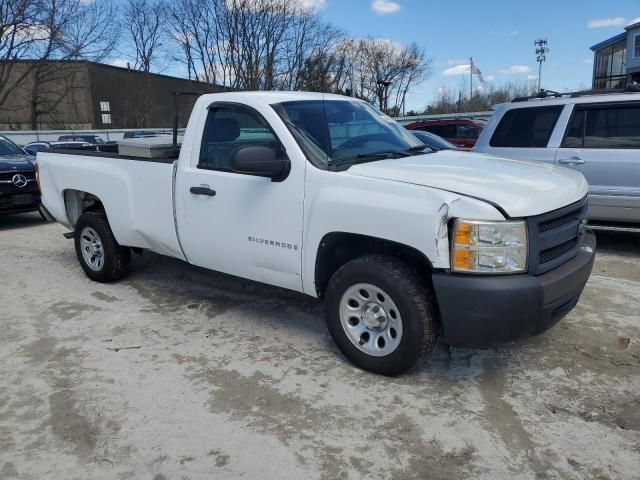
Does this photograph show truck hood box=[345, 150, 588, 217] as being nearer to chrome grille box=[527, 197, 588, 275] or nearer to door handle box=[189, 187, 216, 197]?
chrome grille box=[527, 197, 588, 275]

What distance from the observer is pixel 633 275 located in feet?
18.4

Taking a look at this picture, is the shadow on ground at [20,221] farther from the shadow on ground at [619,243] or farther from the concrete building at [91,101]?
the concrete building at [91,101]

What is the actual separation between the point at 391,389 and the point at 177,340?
1.78m

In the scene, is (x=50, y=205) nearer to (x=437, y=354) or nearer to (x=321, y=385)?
(x=321, y=385)

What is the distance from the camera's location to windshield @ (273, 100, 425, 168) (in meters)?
3.76

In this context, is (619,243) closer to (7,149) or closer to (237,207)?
(237,207)

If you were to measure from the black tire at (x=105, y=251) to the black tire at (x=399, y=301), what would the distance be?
9.38 feet

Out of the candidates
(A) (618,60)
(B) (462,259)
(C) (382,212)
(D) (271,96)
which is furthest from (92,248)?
(A) (618,60)

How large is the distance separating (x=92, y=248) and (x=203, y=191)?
6.97 feet

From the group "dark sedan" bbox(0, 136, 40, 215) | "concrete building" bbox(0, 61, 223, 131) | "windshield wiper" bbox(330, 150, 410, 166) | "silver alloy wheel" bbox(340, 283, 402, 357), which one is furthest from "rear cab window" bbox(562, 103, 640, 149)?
"concrete building" bbox(0, 61, 223, 131)

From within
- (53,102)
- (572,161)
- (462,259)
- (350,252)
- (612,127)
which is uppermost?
(53,102)

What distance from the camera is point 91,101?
48812 millimetres

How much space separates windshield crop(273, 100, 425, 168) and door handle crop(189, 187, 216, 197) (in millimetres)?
820

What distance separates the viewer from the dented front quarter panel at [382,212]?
9.73 feet
